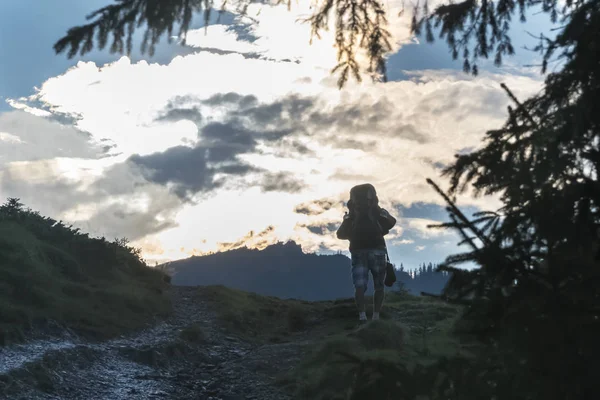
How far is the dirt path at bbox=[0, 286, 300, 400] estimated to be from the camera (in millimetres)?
6718

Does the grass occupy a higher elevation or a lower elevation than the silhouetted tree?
lower

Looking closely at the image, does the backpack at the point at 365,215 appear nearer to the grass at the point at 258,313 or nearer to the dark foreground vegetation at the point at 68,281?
the grass at the point at 258,313

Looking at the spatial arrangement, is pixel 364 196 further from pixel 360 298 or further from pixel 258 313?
pixel 258 313

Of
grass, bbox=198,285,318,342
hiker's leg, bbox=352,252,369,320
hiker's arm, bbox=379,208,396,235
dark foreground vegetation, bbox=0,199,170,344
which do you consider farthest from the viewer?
grass, bbox=198,285,318,342

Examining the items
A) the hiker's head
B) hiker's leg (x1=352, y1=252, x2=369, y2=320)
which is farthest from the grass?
the hiker's head

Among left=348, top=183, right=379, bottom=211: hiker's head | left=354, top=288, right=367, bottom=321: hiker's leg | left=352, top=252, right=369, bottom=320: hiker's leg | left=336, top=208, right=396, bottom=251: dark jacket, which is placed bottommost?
left=354, top=288, right=367, bottom=321: hiker's leg

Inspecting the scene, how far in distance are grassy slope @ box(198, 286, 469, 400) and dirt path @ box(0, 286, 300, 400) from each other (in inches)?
22.0

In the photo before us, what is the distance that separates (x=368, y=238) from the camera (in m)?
10.2

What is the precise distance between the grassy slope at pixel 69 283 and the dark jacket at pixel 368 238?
4.45m

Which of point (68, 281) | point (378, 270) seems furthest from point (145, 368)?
point (378, 270)

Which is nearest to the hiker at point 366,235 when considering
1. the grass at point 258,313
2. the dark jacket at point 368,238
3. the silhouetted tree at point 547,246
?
the dark jacket at point 368,238

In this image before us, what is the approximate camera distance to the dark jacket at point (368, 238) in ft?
33.4

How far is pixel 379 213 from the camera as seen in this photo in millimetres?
10344

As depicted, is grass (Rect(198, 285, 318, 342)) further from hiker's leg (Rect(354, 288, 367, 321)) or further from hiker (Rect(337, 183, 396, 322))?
hiker (Rect(337, 183, 396, 322))
